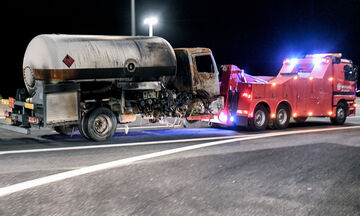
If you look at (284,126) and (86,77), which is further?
(284,126)

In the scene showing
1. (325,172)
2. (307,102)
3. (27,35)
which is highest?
(27,35)

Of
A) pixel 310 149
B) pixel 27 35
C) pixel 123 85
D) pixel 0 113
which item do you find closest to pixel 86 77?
pixel 123 85

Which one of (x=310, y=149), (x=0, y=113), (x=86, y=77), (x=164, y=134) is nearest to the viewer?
(x=310, y=149)

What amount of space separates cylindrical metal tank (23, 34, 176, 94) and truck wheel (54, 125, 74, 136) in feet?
4.66

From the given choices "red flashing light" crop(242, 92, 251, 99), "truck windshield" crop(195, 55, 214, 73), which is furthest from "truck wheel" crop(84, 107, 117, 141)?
"red flashing light" crop(242, 92, 251, 99)

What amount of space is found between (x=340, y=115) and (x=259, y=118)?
4.84 meters

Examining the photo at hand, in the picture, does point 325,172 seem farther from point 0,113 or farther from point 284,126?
point 0,113

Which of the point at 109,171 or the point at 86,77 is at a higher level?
the point at 86,77

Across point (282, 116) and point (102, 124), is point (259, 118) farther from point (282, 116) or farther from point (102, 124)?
point (102, 124)

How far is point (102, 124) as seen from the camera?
1095 centimetres

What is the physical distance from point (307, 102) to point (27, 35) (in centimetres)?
2284

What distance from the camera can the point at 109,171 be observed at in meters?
6.93

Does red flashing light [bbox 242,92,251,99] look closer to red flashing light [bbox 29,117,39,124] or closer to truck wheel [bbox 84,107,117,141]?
truck wheel [bbox 84,107,117,141]

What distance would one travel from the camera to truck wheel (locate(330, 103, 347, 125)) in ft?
56.0
